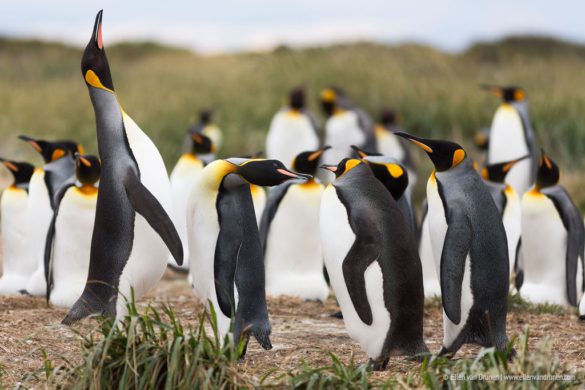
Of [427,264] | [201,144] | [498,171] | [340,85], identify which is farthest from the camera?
[340,85]

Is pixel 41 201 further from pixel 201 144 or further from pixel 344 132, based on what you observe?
pixel 344 132

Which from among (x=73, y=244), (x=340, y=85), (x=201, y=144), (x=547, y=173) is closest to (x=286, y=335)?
(x=73, y=244)

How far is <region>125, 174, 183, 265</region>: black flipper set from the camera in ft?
15.2

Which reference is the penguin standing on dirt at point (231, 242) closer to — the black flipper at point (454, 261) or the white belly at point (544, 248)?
the black flipper at point (454, 261)

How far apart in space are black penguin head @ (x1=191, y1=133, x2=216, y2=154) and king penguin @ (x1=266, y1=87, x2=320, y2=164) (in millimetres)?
2906

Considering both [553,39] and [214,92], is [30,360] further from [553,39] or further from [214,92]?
[553,39]

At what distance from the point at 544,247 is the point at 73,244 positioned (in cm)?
391

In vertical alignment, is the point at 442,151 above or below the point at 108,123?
below

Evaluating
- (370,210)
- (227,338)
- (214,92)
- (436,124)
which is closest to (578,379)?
(370,210)

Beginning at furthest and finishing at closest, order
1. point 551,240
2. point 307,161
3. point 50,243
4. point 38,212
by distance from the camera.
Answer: point 551,240
point 307,161
point 38,212
point 50,243

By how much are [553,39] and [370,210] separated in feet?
90.1

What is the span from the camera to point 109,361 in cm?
408

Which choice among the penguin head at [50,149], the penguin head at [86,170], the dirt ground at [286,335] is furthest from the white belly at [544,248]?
the penguin head at [50,149]

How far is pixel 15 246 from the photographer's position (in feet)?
23.5
